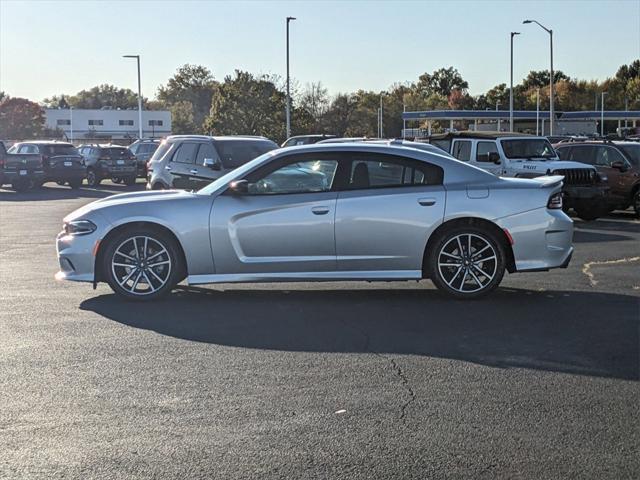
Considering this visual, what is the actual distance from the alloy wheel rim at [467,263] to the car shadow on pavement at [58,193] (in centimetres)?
1972

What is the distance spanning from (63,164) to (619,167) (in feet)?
69.4

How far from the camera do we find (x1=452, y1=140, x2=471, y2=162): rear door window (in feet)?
58.6

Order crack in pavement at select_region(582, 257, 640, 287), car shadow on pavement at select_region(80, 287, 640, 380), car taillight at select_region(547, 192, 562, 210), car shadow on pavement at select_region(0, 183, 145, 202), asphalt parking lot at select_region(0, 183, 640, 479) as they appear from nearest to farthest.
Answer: asphalt parking lot at select_region(0, 183, 640, 479), car shadow on pavement at select_region(80, 287, 640, 380), car taillight at select_region(547, 192, 562, 210), crack in pavement at select_region(582, 257, 640, 287), car shadow on pavement at select_region(0, 183, 145, 202)

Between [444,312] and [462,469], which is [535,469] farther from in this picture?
[444,312]

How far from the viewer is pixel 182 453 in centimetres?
421

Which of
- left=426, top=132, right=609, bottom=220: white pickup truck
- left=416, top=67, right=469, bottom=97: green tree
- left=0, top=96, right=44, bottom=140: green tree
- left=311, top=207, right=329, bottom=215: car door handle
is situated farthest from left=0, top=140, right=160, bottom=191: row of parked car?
left=416, top=67, right=469, bottom=97: green tree

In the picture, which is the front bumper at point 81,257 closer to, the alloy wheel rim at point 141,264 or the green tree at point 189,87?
the alloy wheel rim at point 141,264

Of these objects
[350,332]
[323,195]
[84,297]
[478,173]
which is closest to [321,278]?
[323,195]

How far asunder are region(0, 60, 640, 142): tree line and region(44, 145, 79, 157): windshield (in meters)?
19.5

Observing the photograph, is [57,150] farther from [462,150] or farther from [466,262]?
[466,262]

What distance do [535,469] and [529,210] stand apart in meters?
4.59

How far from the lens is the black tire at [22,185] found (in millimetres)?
29484

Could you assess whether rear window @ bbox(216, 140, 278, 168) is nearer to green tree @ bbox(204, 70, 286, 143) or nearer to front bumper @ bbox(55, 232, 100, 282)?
front bumper @ bbox(55, 232, 100, 282)

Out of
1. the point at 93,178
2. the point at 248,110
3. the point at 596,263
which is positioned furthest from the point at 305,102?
the point at 596,263
